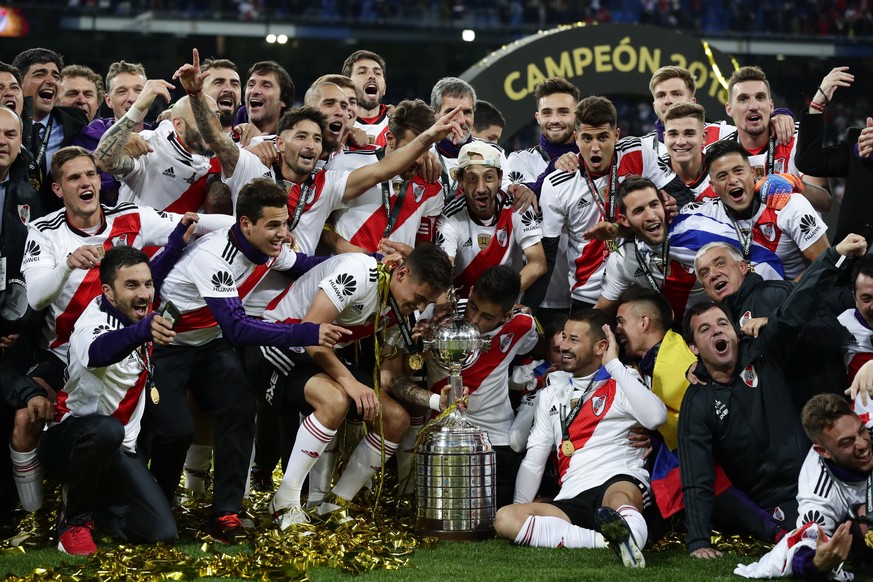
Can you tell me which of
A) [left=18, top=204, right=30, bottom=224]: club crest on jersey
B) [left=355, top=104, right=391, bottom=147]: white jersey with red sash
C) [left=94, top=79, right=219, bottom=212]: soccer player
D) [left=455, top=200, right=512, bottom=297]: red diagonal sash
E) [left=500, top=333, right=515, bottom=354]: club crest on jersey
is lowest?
[left=500, top=333, right=515, bottom=354]: club crest on jersey

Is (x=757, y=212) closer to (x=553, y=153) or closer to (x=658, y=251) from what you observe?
(x=658, y=251)

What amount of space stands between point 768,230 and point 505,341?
1.51 metres

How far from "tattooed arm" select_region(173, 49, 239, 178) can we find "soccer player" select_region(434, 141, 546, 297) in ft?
4.02

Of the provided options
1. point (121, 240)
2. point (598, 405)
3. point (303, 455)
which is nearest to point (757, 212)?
point (598, 405)

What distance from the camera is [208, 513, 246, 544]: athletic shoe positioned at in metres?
5.34

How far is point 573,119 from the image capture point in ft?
23.4

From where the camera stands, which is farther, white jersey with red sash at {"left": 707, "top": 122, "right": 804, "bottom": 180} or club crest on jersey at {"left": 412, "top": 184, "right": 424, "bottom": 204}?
white jersey with red sash at {"left": 707, "top": 122, "right": 804, "bottom": 180}

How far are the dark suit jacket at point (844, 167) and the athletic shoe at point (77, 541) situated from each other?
13.0 feet

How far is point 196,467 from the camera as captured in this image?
6305mm

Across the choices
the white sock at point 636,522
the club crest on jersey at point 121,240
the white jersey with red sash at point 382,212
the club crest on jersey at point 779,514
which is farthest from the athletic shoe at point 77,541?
the club crest on jersey at point 779,514

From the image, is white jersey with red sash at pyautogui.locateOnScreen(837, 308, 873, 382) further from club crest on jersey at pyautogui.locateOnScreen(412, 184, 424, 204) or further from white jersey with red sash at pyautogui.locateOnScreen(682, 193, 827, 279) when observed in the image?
club crest on jersey at pyautogui.locateOnScreen(412, 184, 424, 204)

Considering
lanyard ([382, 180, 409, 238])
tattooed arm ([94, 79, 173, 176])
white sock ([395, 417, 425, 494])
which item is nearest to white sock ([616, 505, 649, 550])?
white sock ([395, 417, 425, 494])

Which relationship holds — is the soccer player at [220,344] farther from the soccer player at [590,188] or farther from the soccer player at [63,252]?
the soccer player at [590,188]

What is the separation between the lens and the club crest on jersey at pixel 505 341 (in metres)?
6.02
